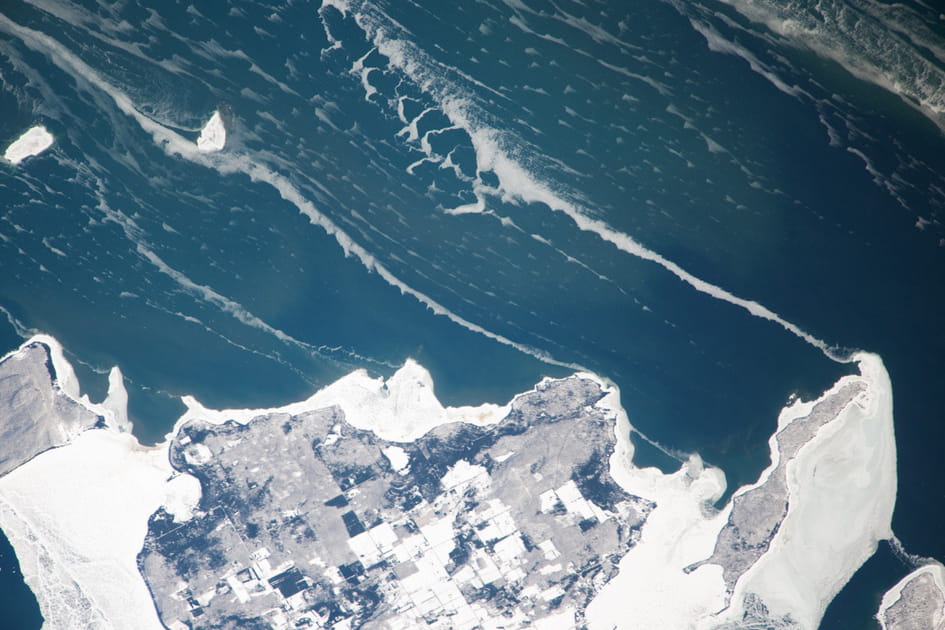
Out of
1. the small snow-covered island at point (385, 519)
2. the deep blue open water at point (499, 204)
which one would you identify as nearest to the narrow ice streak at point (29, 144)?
the deep blue open water at point (499, 204)

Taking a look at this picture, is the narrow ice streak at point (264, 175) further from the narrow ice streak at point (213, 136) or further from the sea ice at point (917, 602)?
the sea ice at point (917, 602)

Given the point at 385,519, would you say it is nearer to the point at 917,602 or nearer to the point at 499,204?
the point at 499,204

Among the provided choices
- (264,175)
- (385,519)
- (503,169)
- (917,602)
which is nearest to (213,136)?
(264,175)

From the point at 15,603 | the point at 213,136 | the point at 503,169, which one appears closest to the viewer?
the point at 503,169

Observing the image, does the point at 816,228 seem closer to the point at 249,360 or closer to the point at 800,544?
the point at 800,544

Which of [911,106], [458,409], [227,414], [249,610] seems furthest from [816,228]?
[249,610]

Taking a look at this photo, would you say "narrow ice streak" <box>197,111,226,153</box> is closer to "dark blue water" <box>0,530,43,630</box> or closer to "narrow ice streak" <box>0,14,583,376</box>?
"narrow ice streak" <box>0,14,583,376</box>
